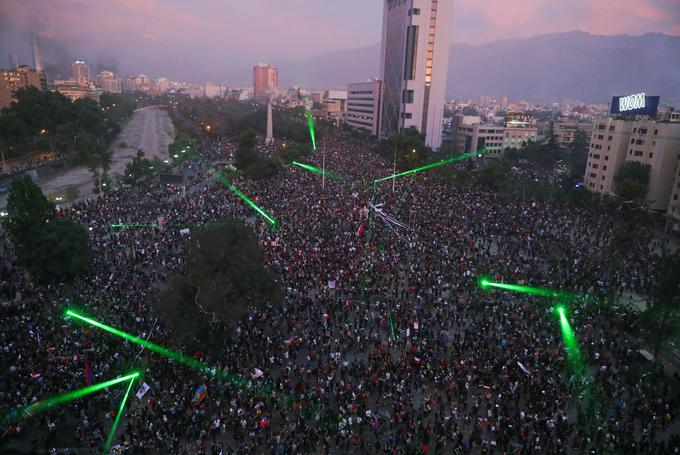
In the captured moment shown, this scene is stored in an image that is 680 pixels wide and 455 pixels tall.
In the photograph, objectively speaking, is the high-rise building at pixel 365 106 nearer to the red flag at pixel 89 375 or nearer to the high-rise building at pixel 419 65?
the high-rise building at pixel 419 65

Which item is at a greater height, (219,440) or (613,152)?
(613,152)

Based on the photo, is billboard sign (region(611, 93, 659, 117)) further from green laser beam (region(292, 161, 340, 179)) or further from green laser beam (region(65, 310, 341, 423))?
green laser beam (region(65, 310, 341, 423))

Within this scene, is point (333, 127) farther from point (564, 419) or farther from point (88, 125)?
point (564, 419)

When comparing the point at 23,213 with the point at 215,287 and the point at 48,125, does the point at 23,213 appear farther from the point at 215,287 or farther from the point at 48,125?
the point at 48,125

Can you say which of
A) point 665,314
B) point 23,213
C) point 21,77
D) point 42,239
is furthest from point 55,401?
point 21,77

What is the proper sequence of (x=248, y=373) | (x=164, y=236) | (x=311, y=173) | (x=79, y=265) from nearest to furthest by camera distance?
1. (x=248, y=373)
2. (x=79, y=265)
3. (x=164, y=236)
4. (x=311, y=173)

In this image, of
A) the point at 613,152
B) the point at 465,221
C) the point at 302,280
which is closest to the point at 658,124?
the point at 613,152

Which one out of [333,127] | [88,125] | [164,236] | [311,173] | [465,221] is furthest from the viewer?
[333,127]
